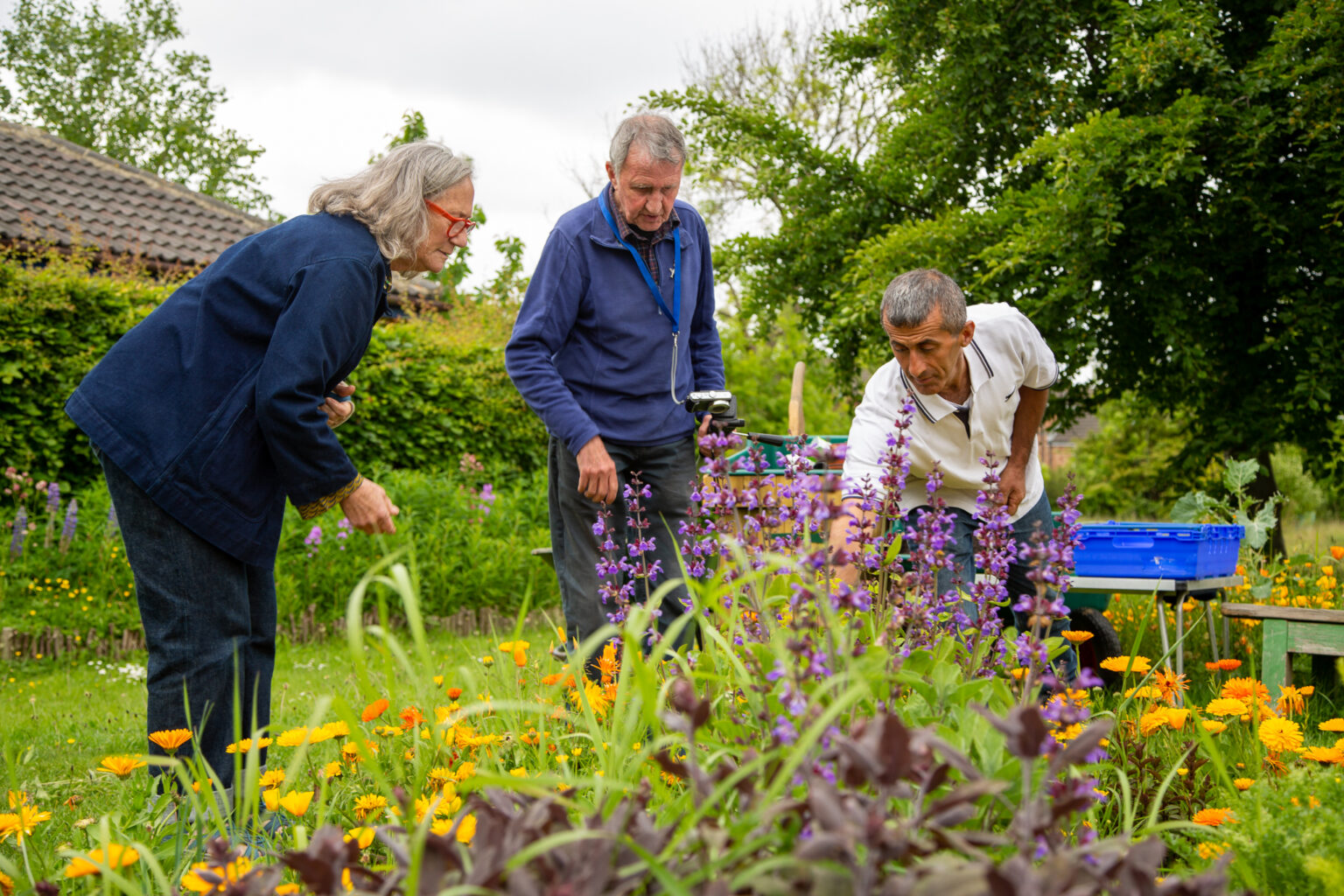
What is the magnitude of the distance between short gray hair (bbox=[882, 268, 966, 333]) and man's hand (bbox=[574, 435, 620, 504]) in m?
0.94

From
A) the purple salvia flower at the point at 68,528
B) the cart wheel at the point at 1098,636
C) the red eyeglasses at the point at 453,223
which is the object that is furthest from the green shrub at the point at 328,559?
the cart wheel at the point at 1098,636

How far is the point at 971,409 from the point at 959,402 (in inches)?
2.8

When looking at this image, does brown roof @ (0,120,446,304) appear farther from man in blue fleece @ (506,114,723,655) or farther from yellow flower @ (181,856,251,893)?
yellow flower @ (181,856,251,893)

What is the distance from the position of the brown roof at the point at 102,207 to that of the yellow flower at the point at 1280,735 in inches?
402

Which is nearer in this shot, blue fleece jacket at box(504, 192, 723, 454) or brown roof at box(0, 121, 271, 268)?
blue fleece jacket at box(504, 192, 723, 454)

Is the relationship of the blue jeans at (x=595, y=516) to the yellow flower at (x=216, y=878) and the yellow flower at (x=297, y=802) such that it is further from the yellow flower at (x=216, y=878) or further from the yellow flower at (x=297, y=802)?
the yellow flower at (x=216, y=878)

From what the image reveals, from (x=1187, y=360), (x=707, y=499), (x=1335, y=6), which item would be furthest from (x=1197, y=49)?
(x=707, y=499)

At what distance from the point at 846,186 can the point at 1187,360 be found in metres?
3.49

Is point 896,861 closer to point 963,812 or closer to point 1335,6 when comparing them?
point 963,812

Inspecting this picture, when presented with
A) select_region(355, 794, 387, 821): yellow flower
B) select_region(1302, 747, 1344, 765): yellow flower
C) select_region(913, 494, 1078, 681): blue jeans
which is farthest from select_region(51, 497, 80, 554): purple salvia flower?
select_region(1302, 747, 1344, 765): yellow flower

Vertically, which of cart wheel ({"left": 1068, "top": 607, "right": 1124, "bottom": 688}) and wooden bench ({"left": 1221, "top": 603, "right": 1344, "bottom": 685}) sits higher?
wooden bench ({"left": 1221, "top": 603, "right": 1344, "bottom": 685})

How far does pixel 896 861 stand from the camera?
3.69 ft

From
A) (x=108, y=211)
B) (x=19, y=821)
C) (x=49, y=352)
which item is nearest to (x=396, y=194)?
(x=19, y=821)

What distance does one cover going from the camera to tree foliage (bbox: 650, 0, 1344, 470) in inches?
240
